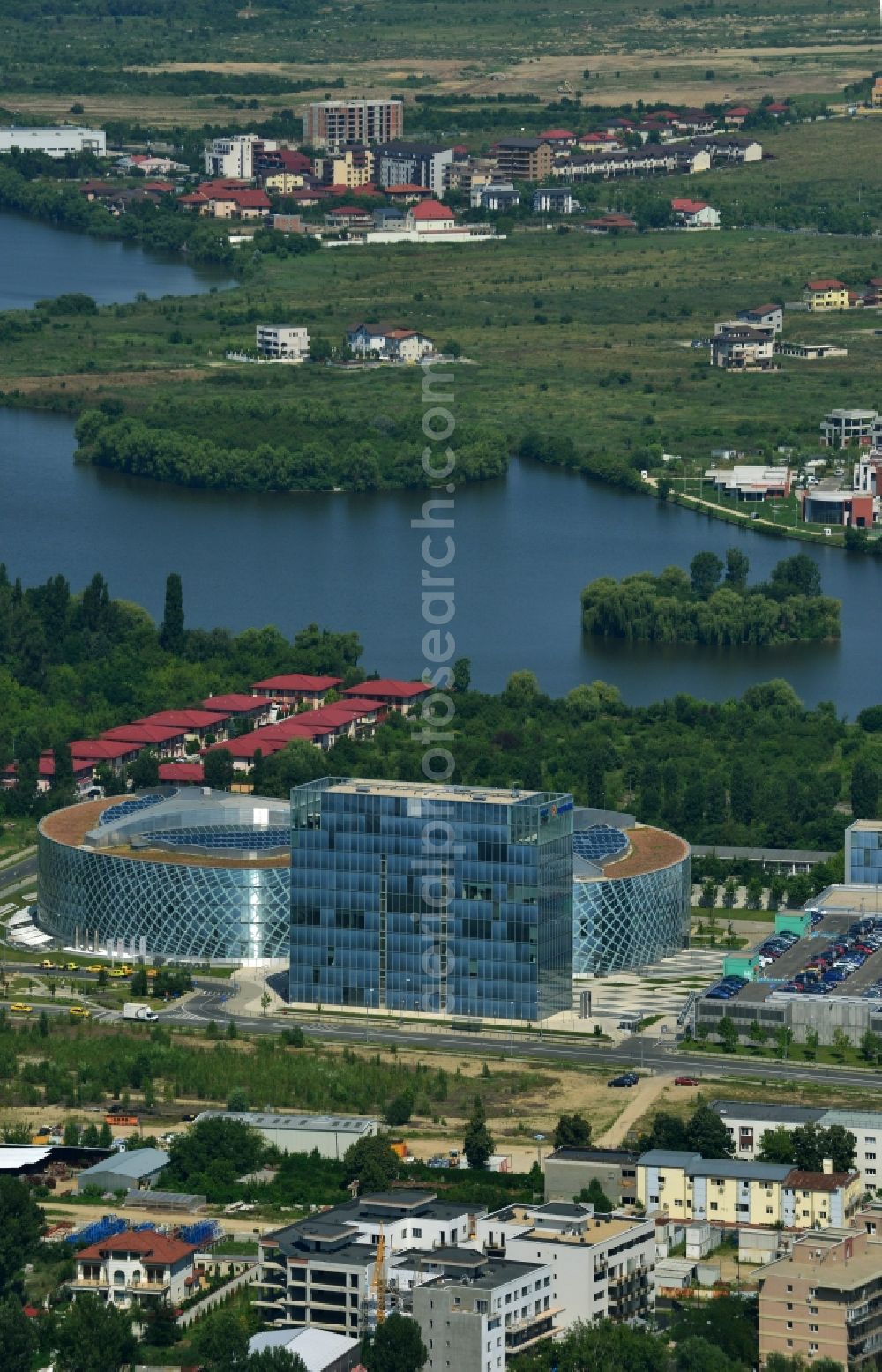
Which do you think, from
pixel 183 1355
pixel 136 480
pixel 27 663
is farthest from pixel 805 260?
pixel 183 1355

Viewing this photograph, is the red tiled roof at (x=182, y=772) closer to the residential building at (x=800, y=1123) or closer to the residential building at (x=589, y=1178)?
the residential building at (x=800, y=1123)

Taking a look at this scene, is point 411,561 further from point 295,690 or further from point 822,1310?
point 822,1310

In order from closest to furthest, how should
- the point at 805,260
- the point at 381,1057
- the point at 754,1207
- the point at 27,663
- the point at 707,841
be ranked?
the point at 754,1207 < the point at 381,1057 < the point at 707,841 < the point at 27,663 < the point at 805,260

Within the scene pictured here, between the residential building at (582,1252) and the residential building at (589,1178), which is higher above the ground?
the residential building at (582,1252)

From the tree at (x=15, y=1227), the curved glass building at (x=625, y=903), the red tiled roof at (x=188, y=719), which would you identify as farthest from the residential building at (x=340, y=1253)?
the red tiled roof at (x=188, y=719)

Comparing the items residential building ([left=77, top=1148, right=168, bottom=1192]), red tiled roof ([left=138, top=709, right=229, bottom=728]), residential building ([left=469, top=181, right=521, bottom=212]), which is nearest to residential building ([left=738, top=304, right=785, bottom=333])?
residential building ([left=469, top=181, right=521, bottom=212])

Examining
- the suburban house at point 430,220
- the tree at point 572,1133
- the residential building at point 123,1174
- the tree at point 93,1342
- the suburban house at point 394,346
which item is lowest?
the residential building at point 123,1174

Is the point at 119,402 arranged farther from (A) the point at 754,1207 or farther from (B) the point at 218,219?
(A) the point at 754,1207

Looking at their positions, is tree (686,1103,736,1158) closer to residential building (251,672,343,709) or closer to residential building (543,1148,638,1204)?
residential building (543,1148,638,1204)
